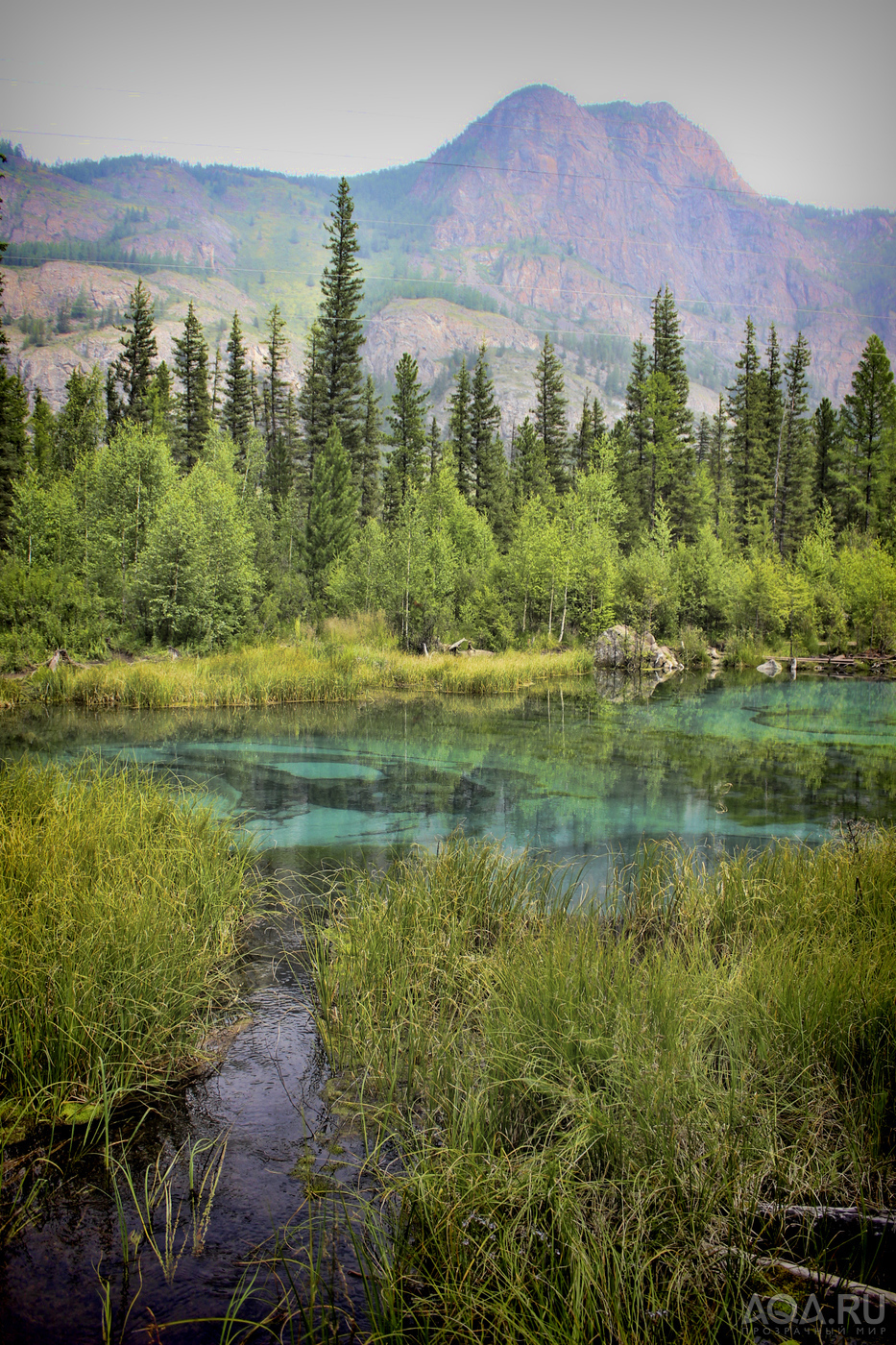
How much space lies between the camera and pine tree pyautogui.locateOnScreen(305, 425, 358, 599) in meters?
32.6

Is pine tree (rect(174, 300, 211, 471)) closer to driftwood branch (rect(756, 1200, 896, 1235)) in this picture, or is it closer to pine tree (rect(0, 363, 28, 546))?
pine tree (rect(0, 363, 28, 546))

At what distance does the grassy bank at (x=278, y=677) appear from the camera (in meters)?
18.1

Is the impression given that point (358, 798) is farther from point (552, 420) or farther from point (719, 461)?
point (719, 461)

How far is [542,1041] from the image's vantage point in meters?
3.50

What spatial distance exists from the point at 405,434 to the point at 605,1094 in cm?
4977

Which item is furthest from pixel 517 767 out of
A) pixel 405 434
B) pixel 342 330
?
pixel 405 434

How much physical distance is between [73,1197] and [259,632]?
80.2 ft

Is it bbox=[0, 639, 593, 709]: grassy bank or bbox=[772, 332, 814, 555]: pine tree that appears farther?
bbox=[772, 332, 814, 555]: pine tree

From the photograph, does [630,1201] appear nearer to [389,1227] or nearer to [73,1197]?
[389,1227]

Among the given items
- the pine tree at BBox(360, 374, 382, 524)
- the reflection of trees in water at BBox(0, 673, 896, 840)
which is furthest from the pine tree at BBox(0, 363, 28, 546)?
the pine tree at BBox(360, 374, 382, 524)

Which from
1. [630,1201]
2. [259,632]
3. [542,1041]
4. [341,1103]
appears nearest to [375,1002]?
[341,1103]

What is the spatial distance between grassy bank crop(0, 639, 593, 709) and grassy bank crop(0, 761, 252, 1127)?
40.7ft

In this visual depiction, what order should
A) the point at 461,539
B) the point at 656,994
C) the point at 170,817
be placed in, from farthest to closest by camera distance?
the point at 461,539, the point at 170,817, the point at 656,994

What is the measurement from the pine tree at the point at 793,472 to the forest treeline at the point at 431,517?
0.57 ft
